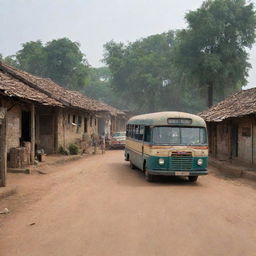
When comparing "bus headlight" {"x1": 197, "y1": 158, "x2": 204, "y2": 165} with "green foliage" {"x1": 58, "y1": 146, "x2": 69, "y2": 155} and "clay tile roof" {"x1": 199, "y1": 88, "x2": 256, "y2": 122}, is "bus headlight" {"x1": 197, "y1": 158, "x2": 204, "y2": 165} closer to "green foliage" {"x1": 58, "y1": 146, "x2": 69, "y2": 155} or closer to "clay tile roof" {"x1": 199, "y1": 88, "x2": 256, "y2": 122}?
"clay tile roof" {"x1": 199, "y1": 88, "x2": 256, "y2": 122}

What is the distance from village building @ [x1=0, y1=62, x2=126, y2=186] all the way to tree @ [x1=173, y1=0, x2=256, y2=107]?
13896 millimetres

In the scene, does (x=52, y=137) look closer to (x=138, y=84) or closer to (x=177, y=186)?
(x=177, y=186)

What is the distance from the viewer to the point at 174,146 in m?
11.4

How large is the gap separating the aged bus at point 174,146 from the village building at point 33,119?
4951 millimetres

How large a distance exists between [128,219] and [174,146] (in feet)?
16.0

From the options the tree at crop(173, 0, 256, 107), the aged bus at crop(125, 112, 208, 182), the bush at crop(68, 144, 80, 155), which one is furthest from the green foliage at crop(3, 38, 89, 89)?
the aged bus at crop(125, 112, 208, 182)

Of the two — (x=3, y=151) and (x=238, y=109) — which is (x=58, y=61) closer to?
(x=238, y=109)

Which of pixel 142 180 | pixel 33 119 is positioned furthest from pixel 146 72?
pixel 142 180

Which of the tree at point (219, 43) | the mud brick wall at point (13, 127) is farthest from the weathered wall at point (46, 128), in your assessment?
the tree at point (219, 43)

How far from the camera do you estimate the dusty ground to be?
5.47 meters

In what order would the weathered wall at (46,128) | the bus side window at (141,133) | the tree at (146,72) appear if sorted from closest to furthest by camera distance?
1. the bus side window at (141,133)
2. the weathered wall at (46,128)
3. the tree at (146,72)

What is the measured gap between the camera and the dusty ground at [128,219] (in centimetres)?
547

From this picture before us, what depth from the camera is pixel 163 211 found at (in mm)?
7727

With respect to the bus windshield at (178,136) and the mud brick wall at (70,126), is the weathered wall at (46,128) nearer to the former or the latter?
the mud brick wall at (70,126)
